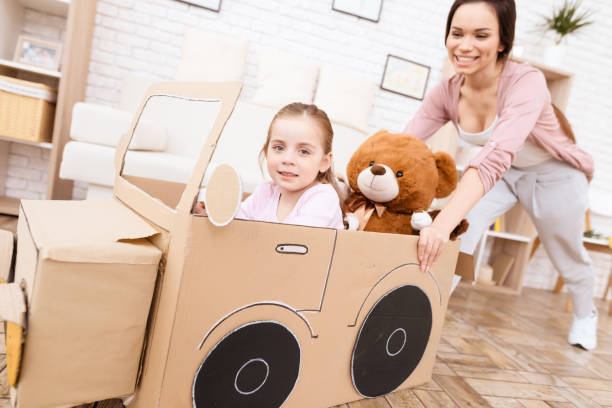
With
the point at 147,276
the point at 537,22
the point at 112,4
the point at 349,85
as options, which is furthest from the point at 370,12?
the point at 147,276

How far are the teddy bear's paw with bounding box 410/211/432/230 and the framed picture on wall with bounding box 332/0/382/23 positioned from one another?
6.22 ft

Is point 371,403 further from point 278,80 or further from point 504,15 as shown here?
point 278,80

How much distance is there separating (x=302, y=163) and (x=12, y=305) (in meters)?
0.58

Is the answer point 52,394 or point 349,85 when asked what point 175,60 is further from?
point 52,394

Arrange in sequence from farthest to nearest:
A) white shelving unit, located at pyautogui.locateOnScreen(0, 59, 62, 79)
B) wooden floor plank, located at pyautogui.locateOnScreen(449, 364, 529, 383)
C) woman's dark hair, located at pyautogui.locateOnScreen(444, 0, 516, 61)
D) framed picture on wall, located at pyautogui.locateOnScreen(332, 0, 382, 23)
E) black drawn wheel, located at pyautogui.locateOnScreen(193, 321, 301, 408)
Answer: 1. framed picture on wall, located at pyautogui.locateOnScreen(332, 0, 382, 23)
2. white shelving unit, located at pyautogui.locateOnScreen(0, 59, 62, 79)
3. wooden floor plank, located at pyautogui.locateOnScreen(449, 364, 529, 383)
4. woman's dark hair, located at pyautogui.locateOnScreen(444, 0, 516, 61)
5. black drawn wheel, located at pyautogui.locateOnScreen(193, 321, 301, 408)

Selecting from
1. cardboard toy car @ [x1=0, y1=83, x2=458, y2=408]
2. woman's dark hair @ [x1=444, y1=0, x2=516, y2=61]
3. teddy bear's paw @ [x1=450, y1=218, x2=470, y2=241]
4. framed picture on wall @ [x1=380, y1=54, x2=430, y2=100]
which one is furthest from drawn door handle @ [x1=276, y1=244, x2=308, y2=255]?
framed picture on wall @ [x1=380, y1=54, x2=430, y2=100]

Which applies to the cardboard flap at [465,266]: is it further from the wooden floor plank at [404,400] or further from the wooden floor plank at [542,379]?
the wooden floor plank at [542,379]

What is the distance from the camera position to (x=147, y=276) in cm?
58

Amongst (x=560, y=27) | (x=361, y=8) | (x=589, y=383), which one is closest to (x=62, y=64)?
(x=361, y=8)

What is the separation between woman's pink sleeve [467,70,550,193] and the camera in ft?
3.27

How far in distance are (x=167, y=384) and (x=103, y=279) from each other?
171mm

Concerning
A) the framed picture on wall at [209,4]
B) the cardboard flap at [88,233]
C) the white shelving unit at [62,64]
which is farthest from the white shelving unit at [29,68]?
the cardboard flap at [88,233]

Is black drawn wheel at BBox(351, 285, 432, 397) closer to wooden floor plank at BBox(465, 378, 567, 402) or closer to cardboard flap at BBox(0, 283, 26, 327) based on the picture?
wooden floor plank at BBox(465, 378, 567, 402)

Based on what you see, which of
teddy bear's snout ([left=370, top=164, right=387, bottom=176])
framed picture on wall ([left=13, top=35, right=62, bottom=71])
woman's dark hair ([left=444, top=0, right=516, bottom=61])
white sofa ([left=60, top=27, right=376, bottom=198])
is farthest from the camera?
framed picture on wall ([left=13, top=35, right=62, bottom=71])
